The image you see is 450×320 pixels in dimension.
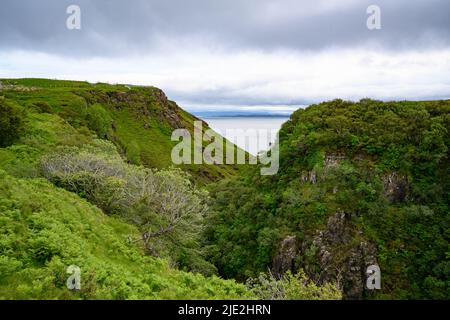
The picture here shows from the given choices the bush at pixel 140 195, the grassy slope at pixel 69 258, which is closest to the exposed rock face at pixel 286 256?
the bush at pixel 140 195

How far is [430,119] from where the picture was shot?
52094 millimetres

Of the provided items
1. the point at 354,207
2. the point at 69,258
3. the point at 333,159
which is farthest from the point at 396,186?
the point at 69,258

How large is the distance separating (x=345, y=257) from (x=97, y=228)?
98.7 ft

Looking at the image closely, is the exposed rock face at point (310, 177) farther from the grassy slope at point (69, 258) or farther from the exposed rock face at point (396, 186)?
the grassy slope at point (69, 258)

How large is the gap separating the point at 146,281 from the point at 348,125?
45.0 m

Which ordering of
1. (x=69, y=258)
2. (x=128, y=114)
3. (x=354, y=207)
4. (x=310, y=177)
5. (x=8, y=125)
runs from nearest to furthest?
(x=69, y=258)
(x=8, y=125)
(x=354, y=207)
(x=310, y=177)
(x=128, y=114)

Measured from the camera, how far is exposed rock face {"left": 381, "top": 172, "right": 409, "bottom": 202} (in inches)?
1921

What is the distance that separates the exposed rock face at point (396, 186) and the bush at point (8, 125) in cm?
4303

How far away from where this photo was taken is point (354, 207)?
46375 mm

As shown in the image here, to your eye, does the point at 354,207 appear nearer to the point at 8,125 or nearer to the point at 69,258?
the point at 69,258

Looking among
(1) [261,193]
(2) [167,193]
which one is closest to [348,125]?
(1) [261,193]

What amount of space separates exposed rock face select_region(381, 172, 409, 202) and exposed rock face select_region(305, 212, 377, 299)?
800 cm
